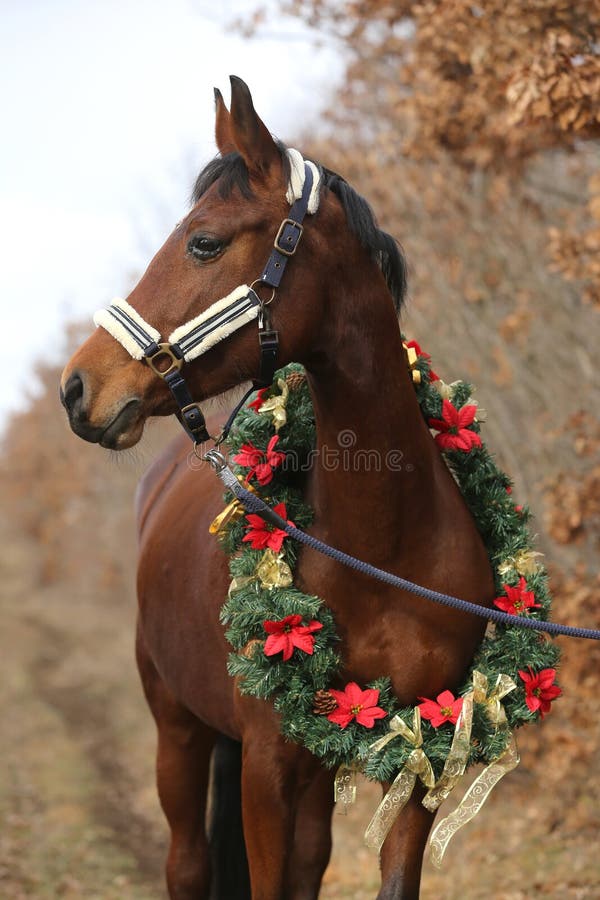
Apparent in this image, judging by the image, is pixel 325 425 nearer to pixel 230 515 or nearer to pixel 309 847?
pixel 230 515

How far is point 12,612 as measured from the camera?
2198 centimetres

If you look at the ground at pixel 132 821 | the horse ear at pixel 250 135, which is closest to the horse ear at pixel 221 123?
the horse ear at pixel 250 135

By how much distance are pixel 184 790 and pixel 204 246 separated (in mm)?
2733

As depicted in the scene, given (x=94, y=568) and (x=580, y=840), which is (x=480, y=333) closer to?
(x=580, y=840)

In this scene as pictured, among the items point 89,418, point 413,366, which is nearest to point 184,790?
point 413,366

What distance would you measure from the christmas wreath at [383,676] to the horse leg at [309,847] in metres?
0.32

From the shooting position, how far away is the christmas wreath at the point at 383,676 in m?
2.91

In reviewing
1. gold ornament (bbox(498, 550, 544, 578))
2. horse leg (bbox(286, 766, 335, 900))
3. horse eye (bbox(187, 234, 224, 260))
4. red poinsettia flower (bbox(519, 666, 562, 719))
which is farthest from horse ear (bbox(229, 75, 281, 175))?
horse leg (bbox(286, 766, 335, 900))

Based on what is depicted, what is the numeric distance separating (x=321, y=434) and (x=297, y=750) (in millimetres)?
969

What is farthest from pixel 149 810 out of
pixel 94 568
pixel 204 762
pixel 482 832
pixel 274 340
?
pixel 94 568

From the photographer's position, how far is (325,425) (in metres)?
2.95

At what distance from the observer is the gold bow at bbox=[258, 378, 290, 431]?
10.7 feet

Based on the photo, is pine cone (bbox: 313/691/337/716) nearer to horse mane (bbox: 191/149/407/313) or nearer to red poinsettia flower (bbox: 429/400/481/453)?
red poinsettia flower (bbox: 429/400/481/453)

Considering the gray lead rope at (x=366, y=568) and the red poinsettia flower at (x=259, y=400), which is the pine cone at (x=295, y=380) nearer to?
the red poinsettia flower at (x=259, y=400)
